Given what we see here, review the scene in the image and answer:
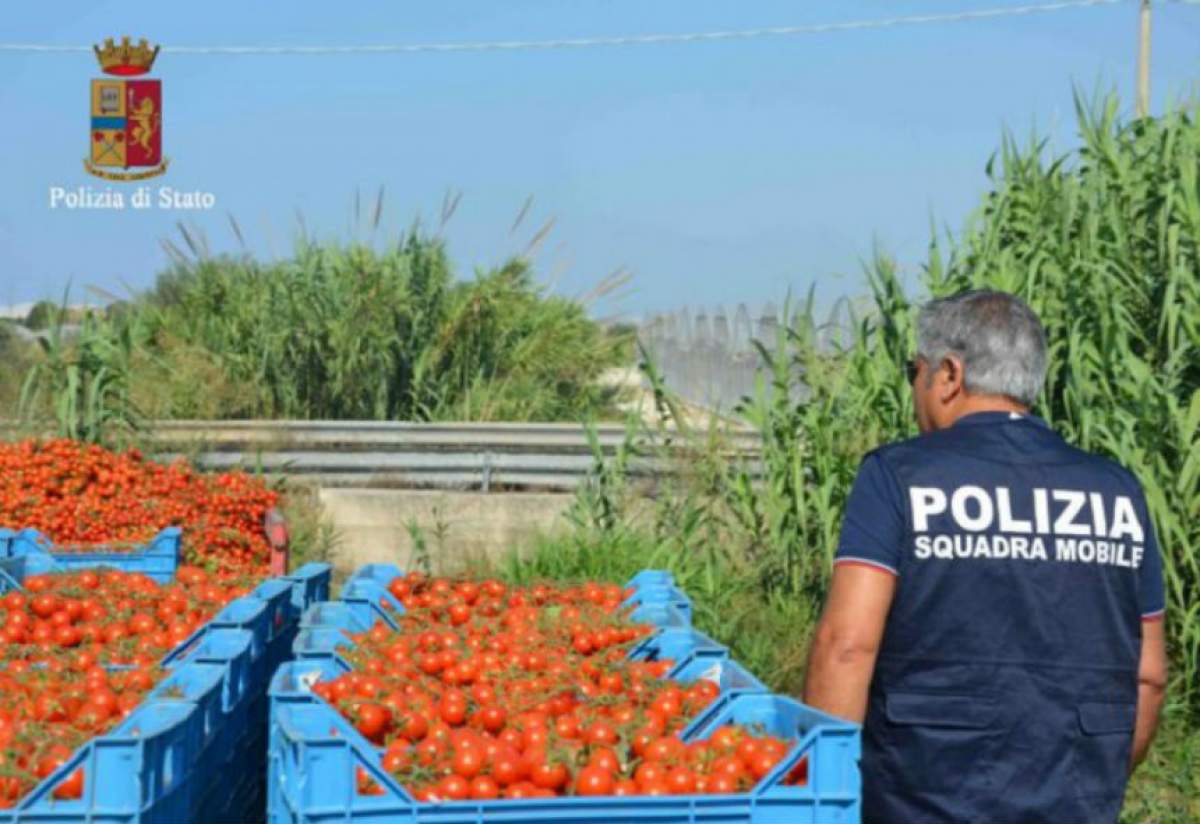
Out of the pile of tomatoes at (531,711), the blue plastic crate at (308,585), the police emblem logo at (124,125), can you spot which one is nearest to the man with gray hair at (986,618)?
the pile of tomatoes at (531,711)

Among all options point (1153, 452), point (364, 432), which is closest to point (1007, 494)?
point (1153, 452)

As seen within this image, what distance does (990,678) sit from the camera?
4402 millimetres

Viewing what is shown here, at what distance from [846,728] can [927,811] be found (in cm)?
32

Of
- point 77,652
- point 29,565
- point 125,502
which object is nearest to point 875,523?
point 77,652

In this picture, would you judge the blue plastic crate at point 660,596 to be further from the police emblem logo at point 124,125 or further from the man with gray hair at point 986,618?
the police emblem logo at point 124,125

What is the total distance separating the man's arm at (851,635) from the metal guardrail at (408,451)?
10594 millimetres

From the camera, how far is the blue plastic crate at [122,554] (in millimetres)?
8320

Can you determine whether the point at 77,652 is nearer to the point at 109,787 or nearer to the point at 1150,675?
the point at 109,787

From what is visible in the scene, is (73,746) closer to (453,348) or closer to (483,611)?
(483,611)

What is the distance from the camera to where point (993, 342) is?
4.57m

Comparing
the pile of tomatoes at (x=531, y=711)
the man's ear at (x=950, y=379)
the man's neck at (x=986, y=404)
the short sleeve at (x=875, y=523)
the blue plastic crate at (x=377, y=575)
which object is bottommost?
the pile of tomatoes at (x=531, y=711)

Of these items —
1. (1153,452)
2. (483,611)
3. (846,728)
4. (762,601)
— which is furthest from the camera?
(762,601)

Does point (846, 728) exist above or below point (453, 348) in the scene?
below

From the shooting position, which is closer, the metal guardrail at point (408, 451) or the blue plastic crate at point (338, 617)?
the blue plastic crate at point (338, 617)
